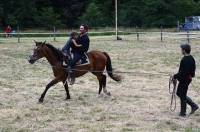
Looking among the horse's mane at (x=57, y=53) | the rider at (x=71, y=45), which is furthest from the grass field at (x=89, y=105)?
the rider at (x=71, y=45)

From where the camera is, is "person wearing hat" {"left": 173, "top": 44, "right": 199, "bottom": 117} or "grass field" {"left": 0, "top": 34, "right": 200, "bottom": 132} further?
"person wearing hat" {"left": 173, "top": 44, "right": 199, "bottom": 117}

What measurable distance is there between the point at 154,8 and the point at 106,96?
64.4 metres

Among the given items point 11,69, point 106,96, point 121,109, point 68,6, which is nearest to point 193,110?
point 121,109

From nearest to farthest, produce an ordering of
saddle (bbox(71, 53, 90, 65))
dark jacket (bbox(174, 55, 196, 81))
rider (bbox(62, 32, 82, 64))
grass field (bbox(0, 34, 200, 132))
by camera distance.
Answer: grass field (bbox(0, 34, 200, 132)) → dark jacket (bbox(174, 55, 196, 81)) → rider (bbox(62, 32, 82, 64)) → saddle (bbox(71, 53, 90, 65))

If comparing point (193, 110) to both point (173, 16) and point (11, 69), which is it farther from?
point (173, 16)

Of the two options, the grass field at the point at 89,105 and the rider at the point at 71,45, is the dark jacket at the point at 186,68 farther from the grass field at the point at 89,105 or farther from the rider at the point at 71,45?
the rider at the point at 71,45

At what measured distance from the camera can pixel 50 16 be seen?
249ft

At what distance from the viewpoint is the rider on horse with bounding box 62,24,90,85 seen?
13.5 m

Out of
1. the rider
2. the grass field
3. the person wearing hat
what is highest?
the rider

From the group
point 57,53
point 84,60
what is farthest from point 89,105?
point 57,53

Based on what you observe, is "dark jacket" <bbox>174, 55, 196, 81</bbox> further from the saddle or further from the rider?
the saddle

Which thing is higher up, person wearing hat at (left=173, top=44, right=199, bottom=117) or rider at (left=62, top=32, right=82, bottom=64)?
rider at (left=62, top=32, right=82, bottom=64)

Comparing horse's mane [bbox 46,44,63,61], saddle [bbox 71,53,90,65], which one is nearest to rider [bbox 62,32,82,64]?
horse's mane [bbox 46,44,63,61]

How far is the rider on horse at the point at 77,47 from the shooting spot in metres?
13.5
